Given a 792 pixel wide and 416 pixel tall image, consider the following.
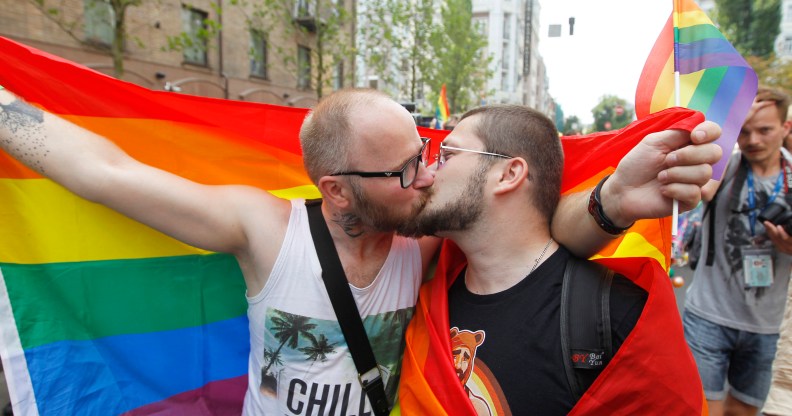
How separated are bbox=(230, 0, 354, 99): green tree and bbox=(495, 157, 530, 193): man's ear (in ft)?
41.6

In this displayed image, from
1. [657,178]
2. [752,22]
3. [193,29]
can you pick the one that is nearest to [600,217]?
[657,178]

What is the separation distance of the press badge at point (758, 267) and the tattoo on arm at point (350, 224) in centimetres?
247

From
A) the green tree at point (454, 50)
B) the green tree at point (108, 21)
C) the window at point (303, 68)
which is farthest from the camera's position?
the green tree at point (454, 50)

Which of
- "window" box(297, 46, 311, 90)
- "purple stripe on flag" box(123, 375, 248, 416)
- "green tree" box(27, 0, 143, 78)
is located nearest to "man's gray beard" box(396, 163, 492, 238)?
"purple stripe on flag" box(123, 375, 248, 416)

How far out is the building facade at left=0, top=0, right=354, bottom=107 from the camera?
1050 cm

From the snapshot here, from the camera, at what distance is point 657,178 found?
4.99 feet

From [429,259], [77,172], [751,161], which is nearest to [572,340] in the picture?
[429,259]

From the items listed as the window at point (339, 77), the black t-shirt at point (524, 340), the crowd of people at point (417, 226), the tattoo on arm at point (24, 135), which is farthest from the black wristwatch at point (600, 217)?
the window at point (339, 77)

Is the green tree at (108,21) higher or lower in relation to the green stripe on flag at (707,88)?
higher

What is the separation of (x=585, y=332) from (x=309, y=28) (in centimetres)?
2070

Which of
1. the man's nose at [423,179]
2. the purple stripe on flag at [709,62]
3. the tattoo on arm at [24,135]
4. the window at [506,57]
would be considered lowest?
the man's nose at [423,179]

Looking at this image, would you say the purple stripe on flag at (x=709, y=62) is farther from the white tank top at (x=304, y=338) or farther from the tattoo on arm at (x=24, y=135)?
the tattoo on arm at (x=24, y=135)

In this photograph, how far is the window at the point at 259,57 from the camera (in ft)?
55.9

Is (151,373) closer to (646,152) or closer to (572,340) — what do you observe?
(572,340)
